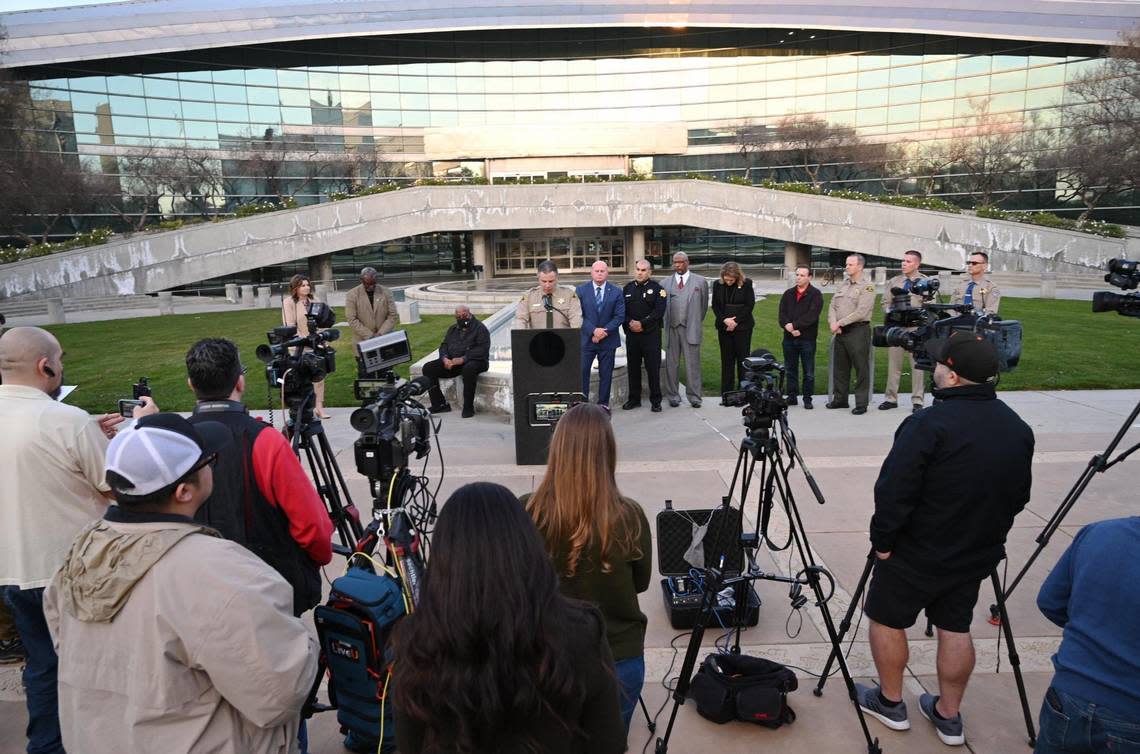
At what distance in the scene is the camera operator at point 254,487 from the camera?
3244mm

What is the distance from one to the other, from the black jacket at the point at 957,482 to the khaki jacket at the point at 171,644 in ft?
8.61

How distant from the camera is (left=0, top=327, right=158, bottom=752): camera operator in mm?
3322

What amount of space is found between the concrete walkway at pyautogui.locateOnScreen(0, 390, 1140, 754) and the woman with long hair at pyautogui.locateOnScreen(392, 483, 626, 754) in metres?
1.99

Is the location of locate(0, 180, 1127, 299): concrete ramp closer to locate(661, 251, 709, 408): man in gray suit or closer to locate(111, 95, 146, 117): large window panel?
locate(111, 95, 146, 117): large window panel

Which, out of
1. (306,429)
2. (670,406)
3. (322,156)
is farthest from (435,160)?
(306,429)

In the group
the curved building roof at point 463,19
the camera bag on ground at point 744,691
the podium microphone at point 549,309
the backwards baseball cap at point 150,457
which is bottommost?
the camera bag on ground at point 744,691

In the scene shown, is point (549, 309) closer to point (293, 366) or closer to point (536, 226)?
point (293, 366)

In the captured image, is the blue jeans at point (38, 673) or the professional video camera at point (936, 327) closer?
the blue jeans at point (38, 673)

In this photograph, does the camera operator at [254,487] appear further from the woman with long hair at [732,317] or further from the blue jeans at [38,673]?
Answer: the woman with long hair at [732,317]

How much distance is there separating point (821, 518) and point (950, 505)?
3.22 meters

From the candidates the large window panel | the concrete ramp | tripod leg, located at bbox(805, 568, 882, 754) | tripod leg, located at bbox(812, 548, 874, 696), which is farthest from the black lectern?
the large window panel

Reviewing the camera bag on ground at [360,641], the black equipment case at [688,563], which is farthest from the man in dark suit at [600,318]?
the camera bag on ground at [360,641]

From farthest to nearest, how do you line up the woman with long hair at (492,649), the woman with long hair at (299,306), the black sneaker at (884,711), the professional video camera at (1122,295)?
the woman with long hair at (299,306) → the professional video camera at (1122,295) → the black sneaker at (884,711) → the woman with long hair at (492,649)

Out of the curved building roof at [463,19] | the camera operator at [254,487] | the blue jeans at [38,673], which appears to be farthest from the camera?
the curved building roof at [463,19]
